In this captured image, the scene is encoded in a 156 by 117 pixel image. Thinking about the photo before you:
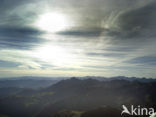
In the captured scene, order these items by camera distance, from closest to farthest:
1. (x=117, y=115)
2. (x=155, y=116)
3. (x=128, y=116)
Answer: (x=155, y=116), (x=128, y=116), (x=117, y=115)

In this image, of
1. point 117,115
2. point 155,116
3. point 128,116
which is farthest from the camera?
point 117,115

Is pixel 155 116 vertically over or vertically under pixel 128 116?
over

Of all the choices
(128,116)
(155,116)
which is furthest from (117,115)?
(155,116)

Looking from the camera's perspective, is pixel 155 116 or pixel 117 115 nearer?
pixel 155 116

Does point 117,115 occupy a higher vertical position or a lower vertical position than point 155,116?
lower

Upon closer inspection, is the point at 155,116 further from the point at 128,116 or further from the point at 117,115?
the point at 117,115
